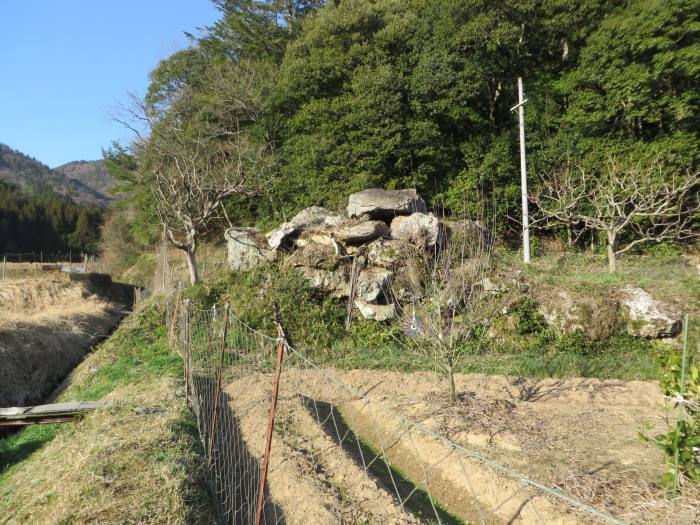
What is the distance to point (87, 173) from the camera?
82.2m

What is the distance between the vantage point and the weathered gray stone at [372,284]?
9.10 m

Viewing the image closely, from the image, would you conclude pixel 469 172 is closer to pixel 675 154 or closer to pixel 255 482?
pixel 675 154

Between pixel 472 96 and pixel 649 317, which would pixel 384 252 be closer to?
pixel 649 317

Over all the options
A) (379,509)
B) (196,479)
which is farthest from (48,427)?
(379,509)

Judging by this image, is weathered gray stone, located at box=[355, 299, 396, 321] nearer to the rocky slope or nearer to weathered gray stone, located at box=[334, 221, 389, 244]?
the rocky slope

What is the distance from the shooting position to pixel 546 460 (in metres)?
4.31

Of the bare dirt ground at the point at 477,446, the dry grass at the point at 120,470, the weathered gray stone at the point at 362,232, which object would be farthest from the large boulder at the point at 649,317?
the dry grass at the point at 120,470

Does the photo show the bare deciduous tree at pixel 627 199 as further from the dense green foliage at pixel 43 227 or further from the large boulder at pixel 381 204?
the dense green foliage at pixel 43 227

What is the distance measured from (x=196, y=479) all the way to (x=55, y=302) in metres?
11.2

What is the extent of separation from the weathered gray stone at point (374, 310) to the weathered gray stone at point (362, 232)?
1493mm

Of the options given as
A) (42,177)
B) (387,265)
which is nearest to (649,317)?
(387,265)

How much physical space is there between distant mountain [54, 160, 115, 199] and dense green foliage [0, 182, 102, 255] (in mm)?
39323

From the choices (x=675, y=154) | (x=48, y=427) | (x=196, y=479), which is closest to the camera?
(x=196, y=479)

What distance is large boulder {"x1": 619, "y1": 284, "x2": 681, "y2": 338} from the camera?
26.6 ft
